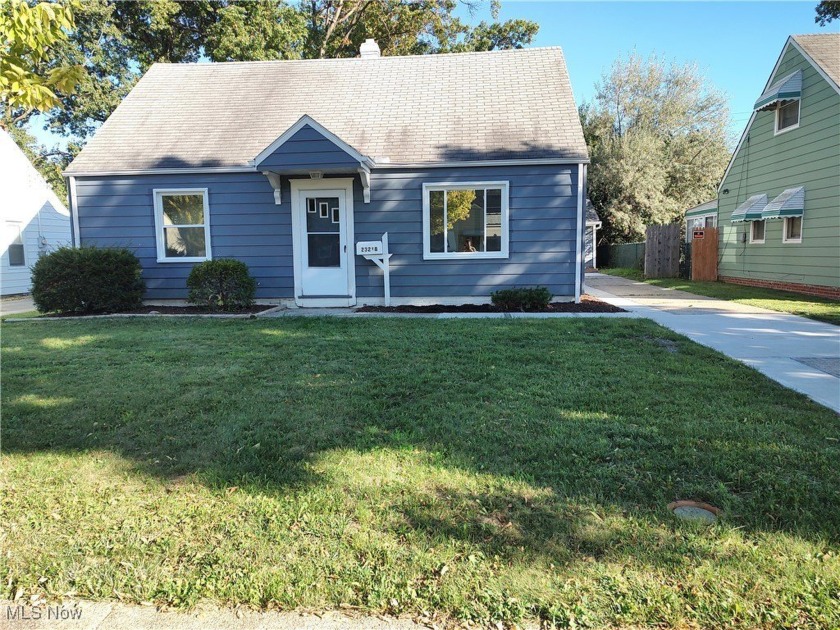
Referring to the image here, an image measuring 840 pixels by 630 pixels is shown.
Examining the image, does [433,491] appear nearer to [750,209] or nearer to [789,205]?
[789,205]

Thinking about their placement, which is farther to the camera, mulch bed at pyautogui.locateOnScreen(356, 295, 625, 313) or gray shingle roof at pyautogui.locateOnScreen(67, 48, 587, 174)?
A: gray shingle roof at pyautogui.locateOnScreen(67, 48, 587, 174)

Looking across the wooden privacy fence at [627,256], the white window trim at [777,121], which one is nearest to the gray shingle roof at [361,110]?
the white window trim at [777,121]

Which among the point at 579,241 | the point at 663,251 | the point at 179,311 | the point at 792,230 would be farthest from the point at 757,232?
the point at 179,311

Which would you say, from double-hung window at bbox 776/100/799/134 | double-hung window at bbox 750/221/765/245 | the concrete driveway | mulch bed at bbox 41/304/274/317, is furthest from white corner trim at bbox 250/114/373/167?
double-hung window at bbox 750/221/765/245

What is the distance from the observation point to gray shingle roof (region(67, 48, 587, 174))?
1065cm

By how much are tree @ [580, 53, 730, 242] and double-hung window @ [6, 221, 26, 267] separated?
24.8m

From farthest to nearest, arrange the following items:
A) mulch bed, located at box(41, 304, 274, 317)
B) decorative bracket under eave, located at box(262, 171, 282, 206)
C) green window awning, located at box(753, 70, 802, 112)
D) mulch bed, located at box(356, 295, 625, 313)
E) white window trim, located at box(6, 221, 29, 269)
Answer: white window trim, located at box(6, 221, 29, 269) → green window awning, located at box(753, 70, 802, 112) → decorative bracket under eave, located at box(262, 171, 282, 206) → mulch bed, located at box(41, 304, 274, 317) → mulch bed, located at box(356, 295, 625, 313)

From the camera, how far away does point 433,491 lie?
2930mm

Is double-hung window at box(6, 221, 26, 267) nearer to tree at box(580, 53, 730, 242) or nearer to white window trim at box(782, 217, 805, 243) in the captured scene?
white window trim at box(782, 217, 805, 243)

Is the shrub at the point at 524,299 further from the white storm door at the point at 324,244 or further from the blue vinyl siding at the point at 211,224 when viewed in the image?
the blue vinyl siding at the point at 211,224

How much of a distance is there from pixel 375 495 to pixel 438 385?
2.05 metres

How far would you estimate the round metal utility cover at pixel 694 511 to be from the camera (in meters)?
2.63

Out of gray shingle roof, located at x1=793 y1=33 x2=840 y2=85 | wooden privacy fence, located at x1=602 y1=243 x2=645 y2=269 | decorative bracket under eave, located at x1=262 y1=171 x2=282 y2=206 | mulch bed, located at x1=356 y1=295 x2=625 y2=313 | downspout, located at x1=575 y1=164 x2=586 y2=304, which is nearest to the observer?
mulch bed, located at x1=356 y1=295 x2=625 y2=313

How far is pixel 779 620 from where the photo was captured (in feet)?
6.56
